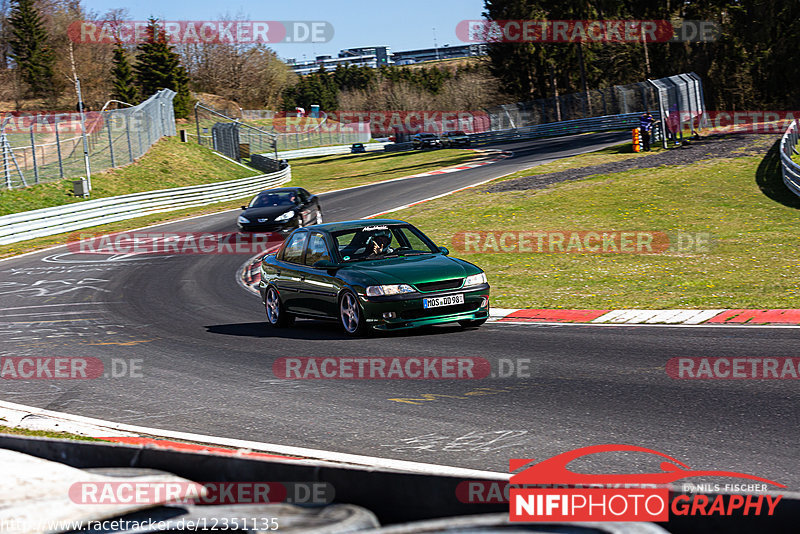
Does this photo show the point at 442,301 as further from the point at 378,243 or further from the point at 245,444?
the point at 245,444

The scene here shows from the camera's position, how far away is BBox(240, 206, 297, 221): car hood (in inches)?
959

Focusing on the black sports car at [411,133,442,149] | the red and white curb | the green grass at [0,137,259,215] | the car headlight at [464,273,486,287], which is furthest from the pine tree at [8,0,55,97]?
the car headlight at [464,273,486,287]

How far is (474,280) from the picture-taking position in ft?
35.9

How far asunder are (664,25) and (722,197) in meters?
47.0

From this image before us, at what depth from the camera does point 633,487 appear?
3010 millimetres

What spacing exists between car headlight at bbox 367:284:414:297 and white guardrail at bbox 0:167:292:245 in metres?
21.1

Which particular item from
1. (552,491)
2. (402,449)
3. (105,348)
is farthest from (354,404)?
(105,348)

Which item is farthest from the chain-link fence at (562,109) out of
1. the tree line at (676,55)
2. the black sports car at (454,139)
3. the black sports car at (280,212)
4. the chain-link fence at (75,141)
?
the black sports car at (280,212)

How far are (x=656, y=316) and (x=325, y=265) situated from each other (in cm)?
469

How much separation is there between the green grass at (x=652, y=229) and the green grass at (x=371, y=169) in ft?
48.3

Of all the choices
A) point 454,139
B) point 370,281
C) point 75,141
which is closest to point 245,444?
point 370,281

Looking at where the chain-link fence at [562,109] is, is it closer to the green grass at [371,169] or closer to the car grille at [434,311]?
the green grass at [371,169]

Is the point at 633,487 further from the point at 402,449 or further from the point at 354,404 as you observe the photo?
the point at 354,404

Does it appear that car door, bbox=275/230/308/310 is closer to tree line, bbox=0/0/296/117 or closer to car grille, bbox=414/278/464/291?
car grille, bbox=414/278/464/291
